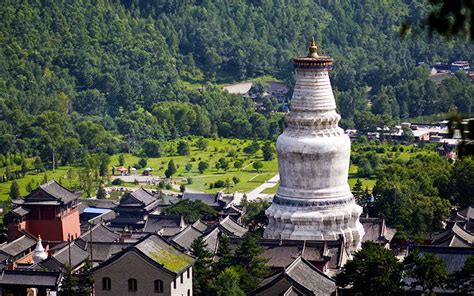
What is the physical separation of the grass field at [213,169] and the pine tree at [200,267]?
30.0 m

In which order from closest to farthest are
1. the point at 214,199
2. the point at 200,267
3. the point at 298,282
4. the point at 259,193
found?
the point at 298,282
the point at 200,267
the point at 214,199
the point at 259,193

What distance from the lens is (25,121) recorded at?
88125mm

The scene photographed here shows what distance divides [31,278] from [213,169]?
37.6m

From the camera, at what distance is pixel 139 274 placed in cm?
3578

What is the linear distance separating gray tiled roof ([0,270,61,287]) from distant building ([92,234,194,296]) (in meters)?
5.75

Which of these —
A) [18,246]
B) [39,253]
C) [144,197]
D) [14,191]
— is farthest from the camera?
[14,191]

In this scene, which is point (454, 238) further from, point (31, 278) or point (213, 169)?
point (213, 169)

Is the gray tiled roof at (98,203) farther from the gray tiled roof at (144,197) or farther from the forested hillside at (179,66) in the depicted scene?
the forested hillside at (179,66)

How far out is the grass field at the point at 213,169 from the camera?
7338 centimetres

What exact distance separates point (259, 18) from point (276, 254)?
298 feet

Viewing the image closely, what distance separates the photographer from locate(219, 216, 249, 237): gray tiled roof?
1925 inches

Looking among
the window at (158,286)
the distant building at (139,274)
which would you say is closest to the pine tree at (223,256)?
the distant building at (139,274)

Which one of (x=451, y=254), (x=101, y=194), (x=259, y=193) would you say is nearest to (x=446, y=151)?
(x=259, y=193)

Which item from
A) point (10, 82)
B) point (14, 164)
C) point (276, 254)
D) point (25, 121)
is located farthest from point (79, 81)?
point (276, 254)
